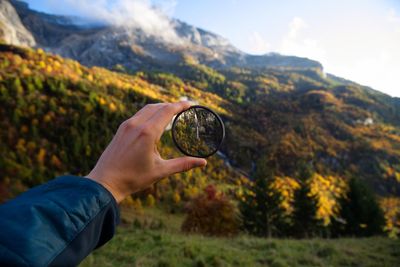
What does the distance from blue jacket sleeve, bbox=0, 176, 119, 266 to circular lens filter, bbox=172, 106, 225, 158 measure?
1754 millimetres

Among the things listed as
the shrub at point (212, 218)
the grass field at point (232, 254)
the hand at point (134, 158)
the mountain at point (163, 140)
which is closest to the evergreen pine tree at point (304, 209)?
the mountain at point (163, 140)

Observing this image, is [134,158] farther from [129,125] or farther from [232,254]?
[232,254]

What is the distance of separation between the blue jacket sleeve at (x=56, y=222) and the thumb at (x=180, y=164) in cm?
67

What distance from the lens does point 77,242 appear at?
166 centimetres

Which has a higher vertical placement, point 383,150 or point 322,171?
point 383,150

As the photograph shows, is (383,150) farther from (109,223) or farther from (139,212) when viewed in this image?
(109,223)

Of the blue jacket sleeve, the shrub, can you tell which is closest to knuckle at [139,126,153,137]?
the blue jacket sleeve

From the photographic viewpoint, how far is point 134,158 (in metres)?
2.26

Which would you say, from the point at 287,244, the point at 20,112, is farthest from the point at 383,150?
the point at 287,244

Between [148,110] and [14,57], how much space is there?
5726 inches

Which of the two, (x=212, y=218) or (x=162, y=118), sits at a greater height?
(x=162, y=118)

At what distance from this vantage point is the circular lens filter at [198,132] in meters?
3.60

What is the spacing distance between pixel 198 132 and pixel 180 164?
101cm

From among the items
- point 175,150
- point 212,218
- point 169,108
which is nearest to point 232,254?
point 175,150
